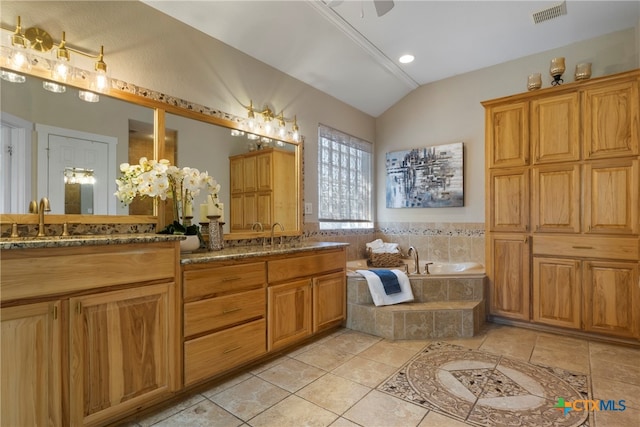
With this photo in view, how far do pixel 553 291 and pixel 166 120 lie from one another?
3619 millimetres

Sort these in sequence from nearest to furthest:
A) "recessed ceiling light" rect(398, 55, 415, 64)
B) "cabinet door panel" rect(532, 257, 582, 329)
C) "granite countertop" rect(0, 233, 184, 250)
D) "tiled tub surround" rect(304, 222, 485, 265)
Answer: "granite countertop" rect(0, 233, 184, 250), "cabinet door panel" rect(532, 257, 582, 329), "recessed ceiling light" rect(398, 55, 415, 64), "tiled tub surround" rect(304, 222, 485, 265)

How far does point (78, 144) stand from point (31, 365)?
1225 mm

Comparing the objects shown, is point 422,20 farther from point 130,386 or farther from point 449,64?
point 130,386

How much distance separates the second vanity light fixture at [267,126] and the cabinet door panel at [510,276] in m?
2.38

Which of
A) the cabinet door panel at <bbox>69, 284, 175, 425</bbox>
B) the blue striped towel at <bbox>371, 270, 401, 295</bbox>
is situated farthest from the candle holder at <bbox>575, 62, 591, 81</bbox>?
the cabinet door panel at <bbox>69, 284, 175, 425</bbox>

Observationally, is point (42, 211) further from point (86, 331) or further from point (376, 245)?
point (376, 245)

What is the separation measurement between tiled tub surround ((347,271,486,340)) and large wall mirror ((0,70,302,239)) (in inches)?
69.3

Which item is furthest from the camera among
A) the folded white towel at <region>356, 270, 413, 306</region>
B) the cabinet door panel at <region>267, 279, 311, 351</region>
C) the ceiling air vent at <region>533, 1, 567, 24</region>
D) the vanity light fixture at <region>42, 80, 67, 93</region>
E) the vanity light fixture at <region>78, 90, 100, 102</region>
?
the folded white towel at <region>356, 270, 413, 306</region>

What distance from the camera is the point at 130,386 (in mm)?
1604

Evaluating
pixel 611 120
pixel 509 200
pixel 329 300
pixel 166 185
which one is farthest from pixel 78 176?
pixel 611 120

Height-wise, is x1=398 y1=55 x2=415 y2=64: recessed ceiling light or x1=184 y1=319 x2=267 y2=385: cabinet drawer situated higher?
x1=398 y1=55 x2=415 y2=64: recessed ceiling light

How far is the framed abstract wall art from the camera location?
152 inches

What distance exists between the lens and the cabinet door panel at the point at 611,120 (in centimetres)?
256

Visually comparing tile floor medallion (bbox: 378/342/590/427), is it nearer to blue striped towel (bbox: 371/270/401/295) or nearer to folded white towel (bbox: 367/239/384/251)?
blue striped towel (bbox: 371/270/401/295)
